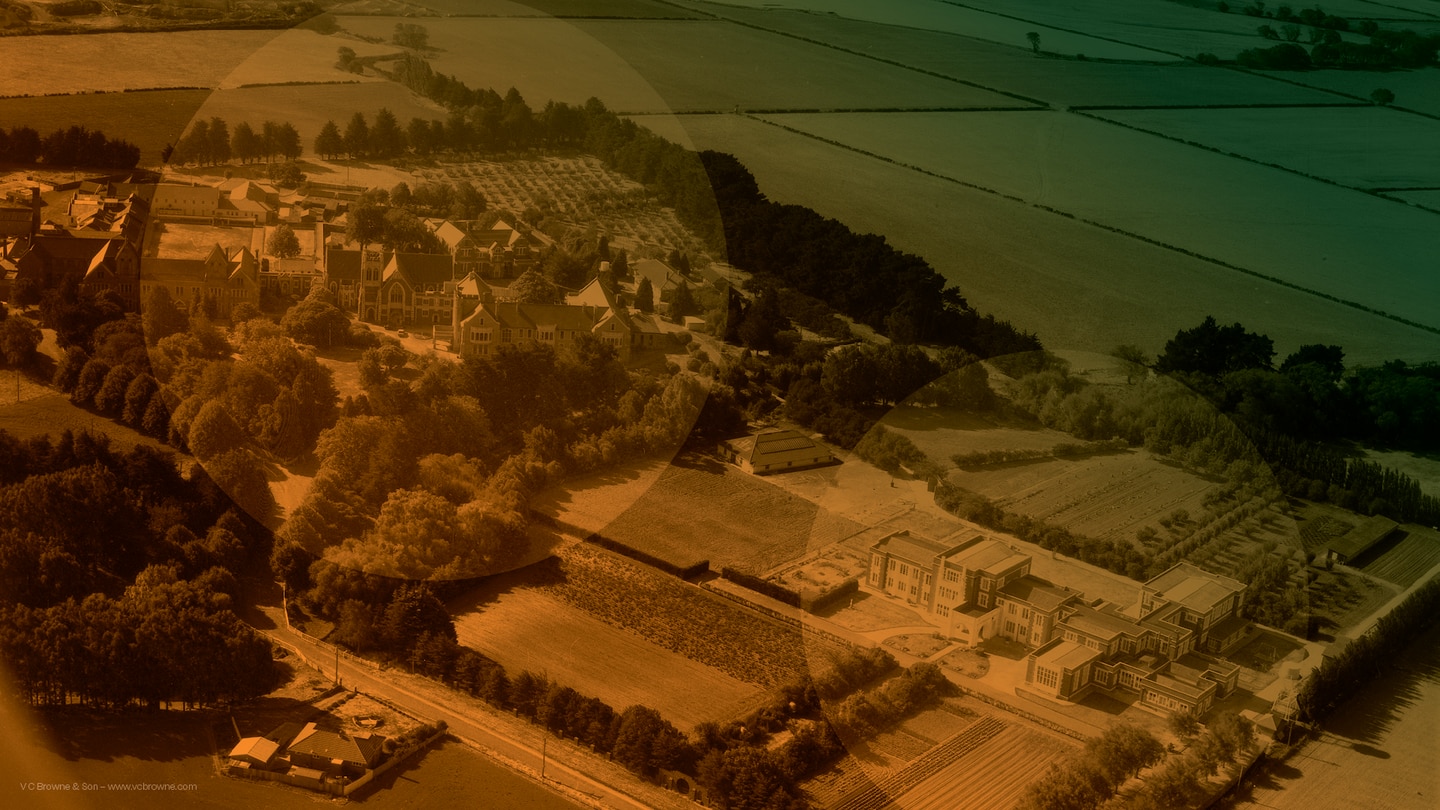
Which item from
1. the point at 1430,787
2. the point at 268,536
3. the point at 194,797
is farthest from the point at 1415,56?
the point at 194,797

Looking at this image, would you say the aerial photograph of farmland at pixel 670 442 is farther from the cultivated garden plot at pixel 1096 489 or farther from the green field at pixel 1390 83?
the green field at pixel 1390 83

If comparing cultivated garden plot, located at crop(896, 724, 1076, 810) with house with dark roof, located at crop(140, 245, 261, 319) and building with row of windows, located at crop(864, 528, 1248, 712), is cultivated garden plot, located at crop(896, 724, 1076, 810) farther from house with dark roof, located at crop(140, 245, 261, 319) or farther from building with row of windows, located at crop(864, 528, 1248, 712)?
house with dark roof, located at crop(140, 245, 261, 319)

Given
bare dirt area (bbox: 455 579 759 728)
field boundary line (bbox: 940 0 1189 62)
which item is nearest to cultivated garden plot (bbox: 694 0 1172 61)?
field boundary line (bbox: 940 0 1189 62)

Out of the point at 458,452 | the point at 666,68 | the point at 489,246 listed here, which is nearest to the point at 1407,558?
the point at 458,452

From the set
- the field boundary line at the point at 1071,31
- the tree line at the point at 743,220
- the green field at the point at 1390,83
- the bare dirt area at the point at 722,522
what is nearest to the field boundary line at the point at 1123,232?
the tree line at the point at 743,220

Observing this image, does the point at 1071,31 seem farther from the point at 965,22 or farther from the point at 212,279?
the point at 212,279

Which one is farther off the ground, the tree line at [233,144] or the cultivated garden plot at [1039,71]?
the cultivated garden plot at [1039,71]
